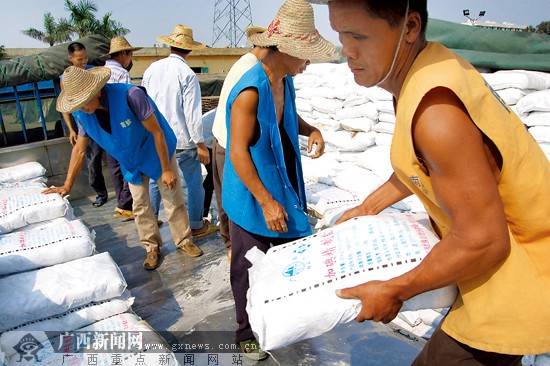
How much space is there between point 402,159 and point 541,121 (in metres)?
2.41

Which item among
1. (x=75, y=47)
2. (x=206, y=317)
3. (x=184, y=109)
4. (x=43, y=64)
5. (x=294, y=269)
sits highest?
(x=75, y=47)

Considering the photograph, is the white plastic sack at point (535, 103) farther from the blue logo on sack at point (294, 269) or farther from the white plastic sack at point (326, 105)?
the blue logo on sack at point (294, 269)

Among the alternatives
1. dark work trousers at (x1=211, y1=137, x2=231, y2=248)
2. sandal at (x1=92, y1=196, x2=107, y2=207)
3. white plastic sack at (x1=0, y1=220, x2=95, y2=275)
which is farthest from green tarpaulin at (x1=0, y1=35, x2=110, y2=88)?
white plastic sack at (x1=0, y1=220, x2=95, y2=275)

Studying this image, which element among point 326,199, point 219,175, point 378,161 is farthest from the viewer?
point 378,161

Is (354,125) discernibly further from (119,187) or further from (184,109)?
(119,187)

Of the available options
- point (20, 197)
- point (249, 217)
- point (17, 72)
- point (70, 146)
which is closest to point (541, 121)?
point (249, 217)

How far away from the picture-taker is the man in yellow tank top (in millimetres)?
790

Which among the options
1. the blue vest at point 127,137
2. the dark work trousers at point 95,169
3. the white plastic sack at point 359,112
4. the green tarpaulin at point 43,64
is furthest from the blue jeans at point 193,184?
the green tarpaulin at point 43,64

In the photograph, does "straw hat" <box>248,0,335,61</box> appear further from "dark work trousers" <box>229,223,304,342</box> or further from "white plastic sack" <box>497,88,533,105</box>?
"white plastic sack" <box>497,88,533,105</box>

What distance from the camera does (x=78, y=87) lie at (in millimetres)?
2463

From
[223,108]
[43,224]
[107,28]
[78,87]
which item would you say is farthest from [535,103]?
[107,28]

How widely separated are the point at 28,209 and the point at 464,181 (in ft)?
8.46

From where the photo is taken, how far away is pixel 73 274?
2.03 m

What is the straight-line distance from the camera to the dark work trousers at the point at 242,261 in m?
1.88
